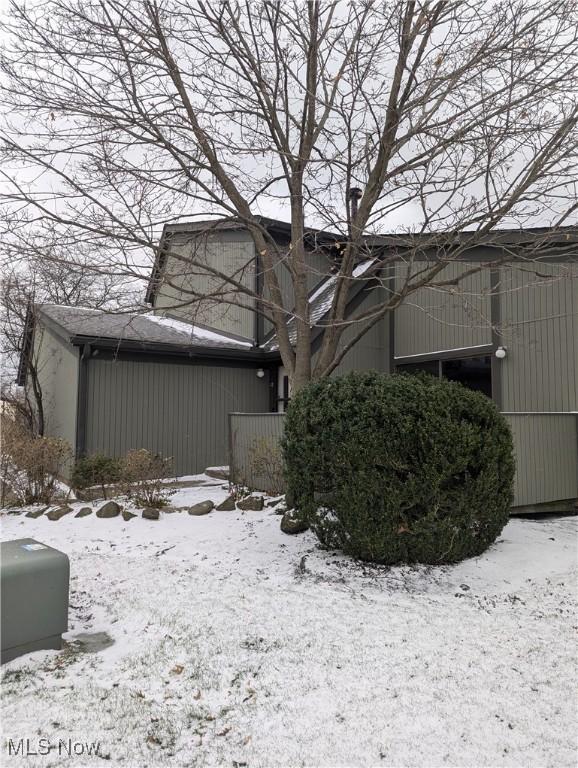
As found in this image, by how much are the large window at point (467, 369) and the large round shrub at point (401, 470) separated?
14.1 feet

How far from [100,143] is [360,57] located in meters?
3.50

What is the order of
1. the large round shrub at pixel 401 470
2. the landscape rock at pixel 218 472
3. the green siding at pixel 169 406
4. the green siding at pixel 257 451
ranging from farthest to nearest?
1. the green siding at pixel 169 406
2. the landscape rock at pixel 218 472
3. the green siding at pixel 257 451
4. the large round shrub at pixel 401 470

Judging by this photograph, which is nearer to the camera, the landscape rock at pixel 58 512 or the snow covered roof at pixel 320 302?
the landscape rock at pixel 58 512

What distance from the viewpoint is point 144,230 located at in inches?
255

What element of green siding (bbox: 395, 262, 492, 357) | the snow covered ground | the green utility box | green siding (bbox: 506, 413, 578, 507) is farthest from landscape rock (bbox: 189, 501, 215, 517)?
green siding (bbox: 395, 262, 492, 357)

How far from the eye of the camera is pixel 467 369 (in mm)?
9500

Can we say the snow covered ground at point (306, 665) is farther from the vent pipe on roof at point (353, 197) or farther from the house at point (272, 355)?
the vent pipe on roof at point (353, 197)

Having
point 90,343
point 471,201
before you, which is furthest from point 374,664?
point 90,343

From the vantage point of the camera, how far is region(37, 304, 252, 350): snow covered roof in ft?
32.9

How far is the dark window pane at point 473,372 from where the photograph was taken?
29.9 feet

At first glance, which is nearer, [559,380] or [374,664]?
[374,664]

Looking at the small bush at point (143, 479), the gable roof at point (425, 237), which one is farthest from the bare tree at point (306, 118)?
the small bush at point (143, 479)

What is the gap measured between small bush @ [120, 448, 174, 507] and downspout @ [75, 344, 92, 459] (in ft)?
7.99

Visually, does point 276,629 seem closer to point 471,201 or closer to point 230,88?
point 471,201
